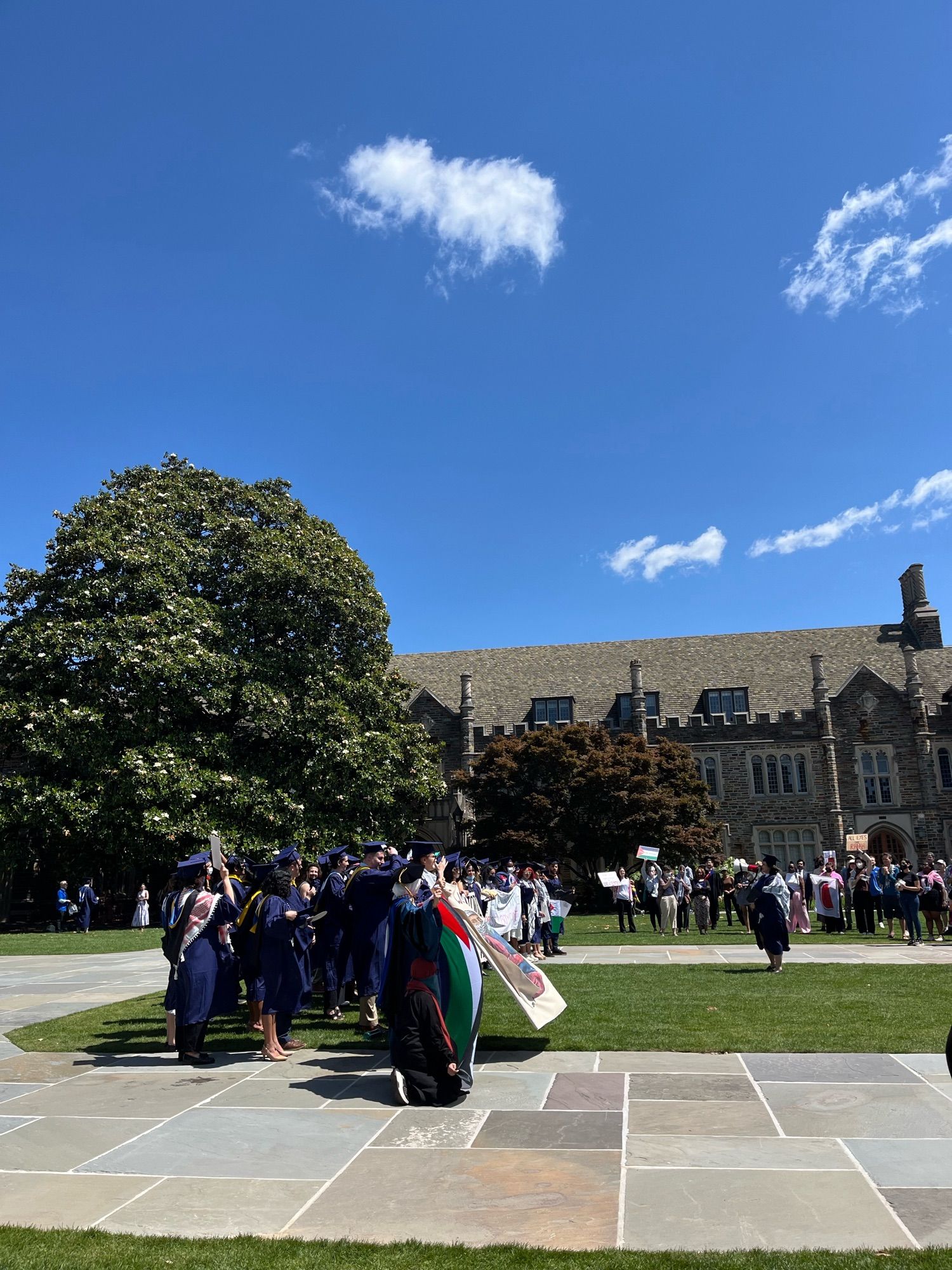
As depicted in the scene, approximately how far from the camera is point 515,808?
37.4 metres

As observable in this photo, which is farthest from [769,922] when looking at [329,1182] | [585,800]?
[585,800]

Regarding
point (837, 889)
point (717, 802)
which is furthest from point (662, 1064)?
point (717, 802)

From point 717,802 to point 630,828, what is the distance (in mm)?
9208

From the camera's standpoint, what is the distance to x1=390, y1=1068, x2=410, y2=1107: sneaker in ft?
21.9

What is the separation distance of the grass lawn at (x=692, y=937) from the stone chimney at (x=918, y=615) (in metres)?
27.4

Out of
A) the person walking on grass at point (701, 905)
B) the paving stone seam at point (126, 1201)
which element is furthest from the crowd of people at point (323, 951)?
the person walking on grass at point (701, 905)

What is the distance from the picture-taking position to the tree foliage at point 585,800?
36156 millimetres

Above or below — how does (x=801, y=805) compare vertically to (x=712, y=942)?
above

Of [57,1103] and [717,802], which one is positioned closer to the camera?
[57,1103]

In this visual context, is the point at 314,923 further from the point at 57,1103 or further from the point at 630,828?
the point at 630,828

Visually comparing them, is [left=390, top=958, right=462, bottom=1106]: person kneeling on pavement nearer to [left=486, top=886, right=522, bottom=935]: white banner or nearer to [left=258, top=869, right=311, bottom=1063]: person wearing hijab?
[left=258, top=869, right=311, bottom=1063]: person wearing hijab

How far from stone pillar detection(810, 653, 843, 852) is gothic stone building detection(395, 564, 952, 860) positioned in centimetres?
6

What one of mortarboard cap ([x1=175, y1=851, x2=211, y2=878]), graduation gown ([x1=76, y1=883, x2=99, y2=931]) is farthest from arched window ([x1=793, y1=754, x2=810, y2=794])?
mortarboard cap ([x1=175, y1=851, x2=211, y2=878])

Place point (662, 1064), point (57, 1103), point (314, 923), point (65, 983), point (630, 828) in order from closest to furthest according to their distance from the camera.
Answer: point (57, 1103), point (662, 1064), point (314, 923), point (65, 983), point (630, 828)
